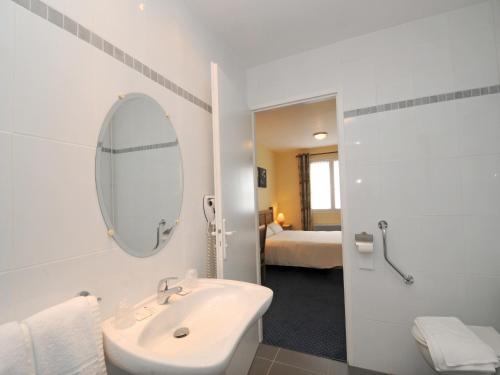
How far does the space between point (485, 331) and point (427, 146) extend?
1130 mm

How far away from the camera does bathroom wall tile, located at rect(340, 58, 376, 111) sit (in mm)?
1739

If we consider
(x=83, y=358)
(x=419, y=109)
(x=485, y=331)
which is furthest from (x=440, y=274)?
(x=83, y=358)

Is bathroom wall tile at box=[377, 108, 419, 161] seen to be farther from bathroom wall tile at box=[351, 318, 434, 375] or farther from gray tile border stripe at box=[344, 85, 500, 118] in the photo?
bathroom wall tile at box=[351, 318, 434, 375]

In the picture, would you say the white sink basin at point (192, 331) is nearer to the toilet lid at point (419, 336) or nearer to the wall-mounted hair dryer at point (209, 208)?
the wall-mounted hair dryer at point (209, 208)

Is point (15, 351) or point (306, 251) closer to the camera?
point (15, 351)

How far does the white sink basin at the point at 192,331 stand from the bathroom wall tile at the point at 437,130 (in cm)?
146

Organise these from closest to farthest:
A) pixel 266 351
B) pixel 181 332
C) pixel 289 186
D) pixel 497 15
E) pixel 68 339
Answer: pixel 68 339
pixel 181 332
pixel 497 15
pixel 266 351
pixel 289 186

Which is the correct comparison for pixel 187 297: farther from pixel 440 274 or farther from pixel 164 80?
pixel 440 274

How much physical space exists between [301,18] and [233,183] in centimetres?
121

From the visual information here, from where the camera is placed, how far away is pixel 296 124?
392 cm

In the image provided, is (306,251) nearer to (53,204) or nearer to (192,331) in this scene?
(192,331)

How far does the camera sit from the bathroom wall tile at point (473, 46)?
1.48 meters

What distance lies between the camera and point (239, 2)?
56.8 inches

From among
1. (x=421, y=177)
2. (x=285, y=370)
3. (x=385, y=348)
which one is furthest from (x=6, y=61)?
(x=385, y=348)
